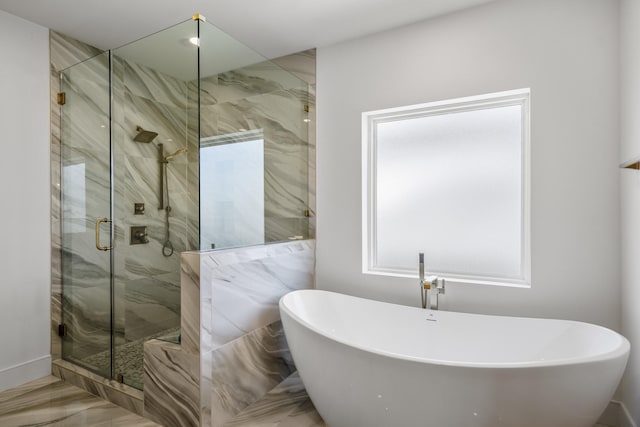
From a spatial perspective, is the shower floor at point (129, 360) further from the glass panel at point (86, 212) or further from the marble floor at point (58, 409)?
the marble floor at point (58, 409)

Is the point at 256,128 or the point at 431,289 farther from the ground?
the point at 256,128

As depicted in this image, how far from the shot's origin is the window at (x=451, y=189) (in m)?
2.34

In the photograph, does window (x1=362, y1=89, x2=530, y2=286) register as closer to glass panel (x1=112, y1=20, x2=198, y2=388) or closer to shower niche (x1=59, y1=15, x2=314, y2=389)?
shower niche (x1=59, y1=15, x2=314, y2=389)

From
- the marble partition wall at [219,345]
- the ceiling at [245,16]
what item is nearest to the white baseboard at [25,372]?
the marble partition wall at [219,345]

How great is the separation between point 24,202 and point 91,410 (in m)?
1.48

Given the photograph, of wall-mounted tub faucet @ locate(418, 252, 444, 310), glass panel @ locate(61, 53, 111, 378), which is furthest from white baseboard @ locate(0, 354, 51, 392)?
wall-mounted tub faucet @ locate(418, 252, 444, 310)

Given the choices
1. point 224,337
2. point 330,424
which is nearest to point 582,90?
point 330,424

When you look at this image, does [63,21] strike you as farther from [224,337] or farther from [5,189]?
[224,337]

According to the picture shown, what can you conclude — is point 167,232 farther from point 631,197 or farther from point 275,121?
point 631,197

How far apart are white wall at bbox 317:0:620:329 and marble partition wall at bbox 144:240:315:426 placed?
91 cm

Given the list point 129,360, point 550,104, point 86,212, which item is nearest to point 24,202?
point 86,212

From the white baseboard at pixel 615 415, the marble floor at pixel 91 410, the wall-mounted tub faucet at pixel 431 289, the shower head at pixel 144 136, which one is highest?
the shower head at pixel 144 136

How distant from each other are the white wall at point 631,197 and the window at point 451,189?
0.48 metres

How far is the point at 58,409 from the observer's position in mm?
2154
